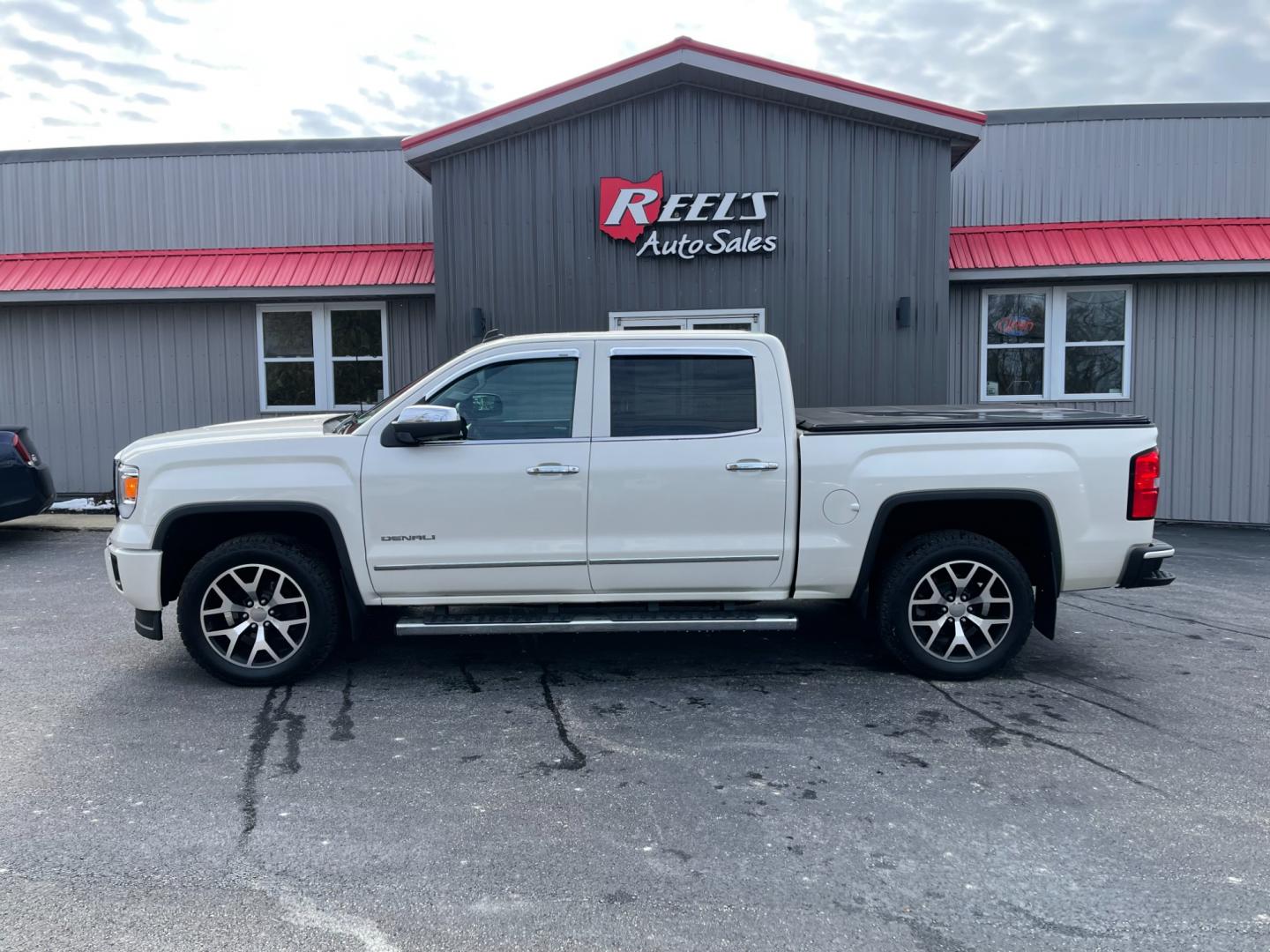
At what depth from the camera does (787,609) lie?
5.86 meters

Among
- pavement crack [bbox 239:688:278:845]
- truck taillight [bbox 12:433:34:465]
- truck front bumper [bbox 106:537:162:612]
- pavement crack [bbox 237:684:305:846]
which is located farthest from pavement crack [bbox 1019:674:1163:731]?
truck taillight [bbox 12:433:34:465]

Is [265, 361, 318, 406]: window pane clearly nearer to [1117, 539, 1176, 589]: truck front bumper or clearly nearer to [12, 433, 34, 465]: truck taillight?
[12, 433, 34, 465]: truck taillight

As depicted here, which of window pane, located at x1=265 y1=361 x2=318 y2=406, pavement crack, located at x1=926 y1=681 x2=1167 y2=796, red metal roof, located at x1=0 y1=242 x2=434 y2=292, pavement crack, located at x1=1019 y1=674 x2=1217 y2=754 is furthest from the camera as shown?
window pane, located at x1=265 y1=361 x2=318 y2=406

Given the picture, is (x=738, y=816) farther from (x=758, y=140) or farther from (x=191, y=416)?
(x=191, y=416)

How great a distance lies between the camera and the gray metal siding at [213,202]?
13453 mm

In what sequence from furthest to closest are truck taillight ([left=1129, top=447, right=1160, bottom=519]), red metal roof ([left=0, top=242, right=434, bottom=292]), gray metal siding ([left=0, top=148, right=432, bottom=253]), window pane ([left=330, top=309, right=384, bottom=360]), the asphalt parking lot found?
gray metal siding ([left=0, top=148, right=432, bottom=253]) < window pane ([left=330, top=309, right=384, bottom=360]) < red metal roof ([left=0, top=242, right=434, bottom=292]) < truck taillight ([left=1129, top=447, right=1160, bottom=519]) < the asphalt parking lot

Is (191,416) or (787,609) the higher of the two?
(191,416)

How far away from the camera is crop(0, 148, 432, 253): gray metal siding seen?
13.5 meters

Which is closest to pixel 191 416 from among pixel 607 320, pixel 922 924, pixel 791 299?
pixel 607 320

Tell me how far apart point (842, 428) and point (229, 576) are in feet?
11.4

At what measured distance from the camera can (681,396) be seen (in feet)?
17.7

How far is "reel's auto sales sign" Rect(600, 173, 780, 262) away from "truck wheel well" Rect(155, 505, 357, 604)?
655 cm

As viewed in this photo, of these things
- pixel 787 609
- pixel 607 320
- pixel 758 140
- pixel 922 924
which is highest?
pixel 758 140

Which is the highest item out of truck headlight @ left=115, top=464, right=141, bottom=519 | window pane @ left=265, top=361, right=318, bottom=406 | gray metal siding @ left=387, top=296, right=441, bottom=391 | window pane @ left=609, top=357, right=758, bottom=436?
gray metal siding @ left=387, top=296, right=441, bottom=391
